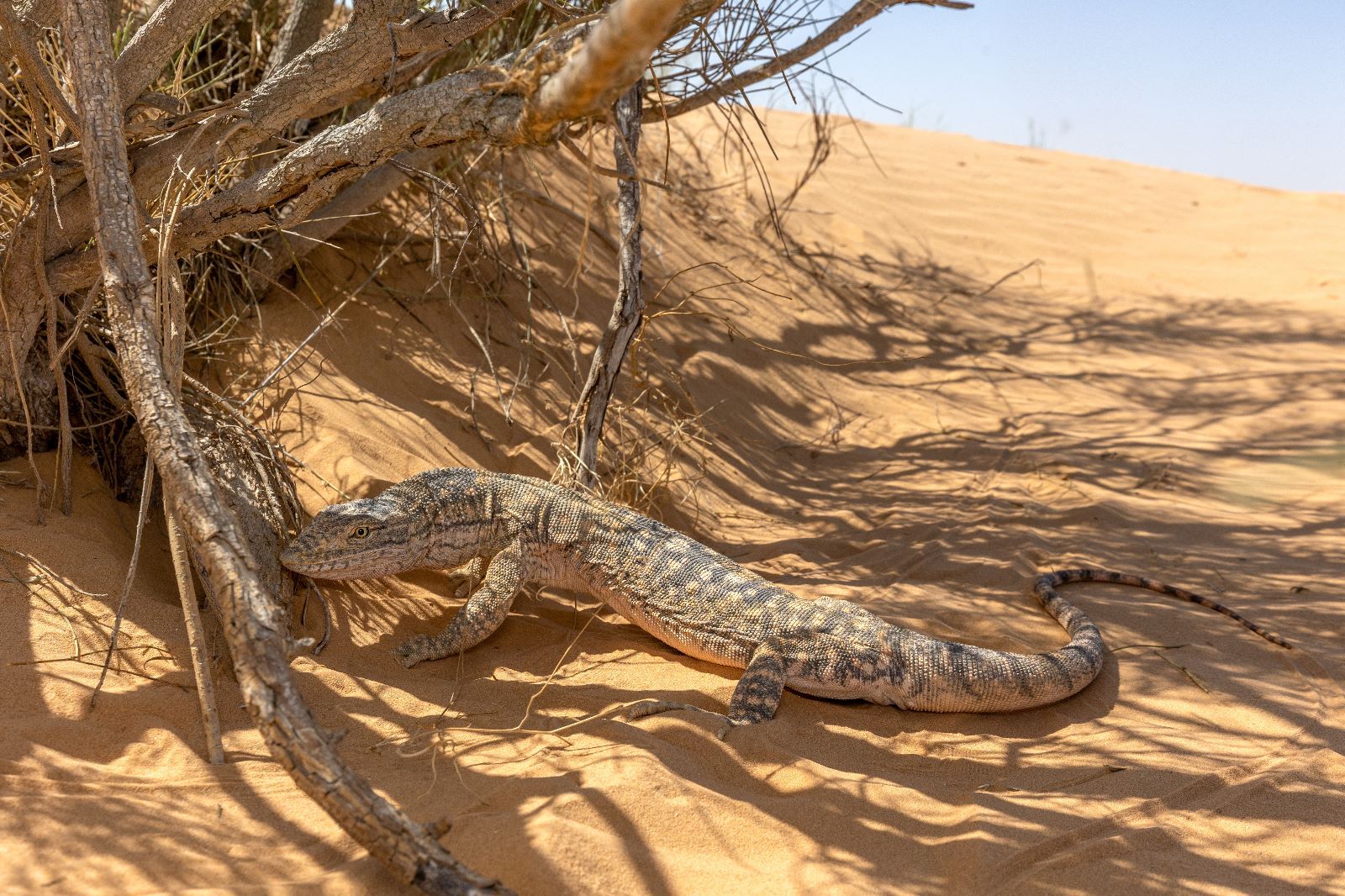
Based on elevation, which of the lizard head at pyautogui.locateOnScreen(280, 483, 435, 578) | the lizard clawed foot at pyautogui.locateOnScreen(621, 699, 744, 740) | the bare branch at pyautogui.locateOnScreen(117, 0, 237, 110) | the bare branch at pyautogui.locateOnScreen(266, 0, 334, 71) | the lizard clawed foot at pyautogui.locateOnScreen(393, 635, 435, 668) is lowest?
the lizard clawed foot at pyautogui.locateOnScreen(621, 699, 744, 740)

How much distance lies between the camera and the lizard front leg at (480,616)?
4223mm

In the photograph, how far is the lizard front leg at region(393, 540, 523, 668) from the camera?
422 centimetres

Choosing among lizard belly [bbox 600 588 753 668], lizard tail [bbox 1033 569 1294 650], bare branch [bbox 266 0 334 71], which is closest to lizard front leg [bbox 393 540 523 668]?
lizard belly [bbox 600 588 753 668]

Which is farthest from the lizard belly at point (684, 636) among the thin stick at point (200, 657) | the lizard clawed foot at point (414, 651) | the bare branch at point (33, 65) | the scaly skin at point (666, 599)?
the bare branch at point (33, 65)

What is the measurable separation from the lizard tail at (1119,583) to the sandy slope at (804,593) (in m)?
Result: 0.10

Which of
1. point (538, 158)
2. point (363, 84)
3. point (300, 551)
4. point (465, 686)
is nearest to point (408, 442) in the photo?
point (300, 551)

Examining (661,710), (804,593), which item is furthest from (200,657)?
(804,593)

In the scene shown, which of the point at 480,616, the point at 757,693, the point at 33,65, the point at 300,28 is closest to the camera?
the point at 33,65

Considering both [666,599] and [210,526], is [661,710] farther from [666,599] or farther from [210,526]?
[210,526]

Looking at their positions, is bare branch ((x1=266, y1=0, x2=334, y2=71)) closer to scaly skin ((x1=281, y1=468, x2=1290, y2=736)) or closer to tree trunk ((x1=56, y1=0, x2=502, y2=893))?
tree trunk ((x1=56, y1=0, x2=502, y2=893))

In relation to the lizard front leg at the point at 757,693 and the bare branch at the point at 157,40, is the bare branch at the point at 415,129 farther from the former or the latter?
the lizard front leg at the point at 757,693

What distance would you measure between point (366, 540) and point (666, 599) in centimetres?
134

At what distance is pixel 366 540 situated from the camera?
4215 mm

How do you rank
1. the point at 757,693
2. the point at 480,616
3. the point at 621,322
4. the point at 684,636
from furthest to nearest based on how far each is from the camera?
1. the point at 621,322
2. the point at 684,636
3. the point at 480,616
4. the point at 757,693
